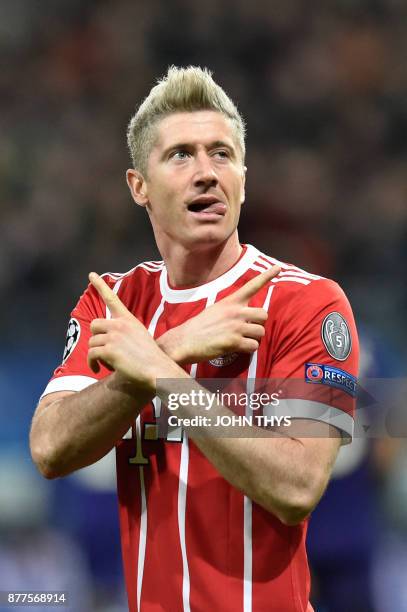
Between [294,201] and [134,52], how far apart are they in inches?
55.3

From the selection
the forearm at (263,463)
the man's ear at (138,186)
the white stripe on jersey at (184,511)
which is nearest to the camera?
the forearm at (263,463)

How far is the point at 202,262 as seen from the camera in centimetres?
229

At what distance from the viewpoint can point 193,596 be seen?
1.97 metres

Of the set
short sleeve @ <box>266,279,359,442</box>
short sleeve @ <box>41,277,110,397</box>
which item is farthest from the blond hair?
short sleeve @ <box>266,279,359,442</box>

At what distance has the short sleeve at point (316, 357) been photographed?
192 cm

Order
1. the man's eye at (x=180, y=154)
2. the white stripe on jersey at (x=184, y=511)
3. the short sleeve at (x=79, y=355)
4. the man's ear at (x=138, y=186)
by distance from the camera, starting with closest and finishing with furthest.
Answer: the white stripe on jersey at (x=184, y=511)
the short sleeve at (x=79, y=355)
the man's eye at (x=180, y=154)
the man's ear at (x=138, y=186)

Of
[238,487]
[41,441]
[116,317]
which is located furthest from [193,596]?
[116,317]

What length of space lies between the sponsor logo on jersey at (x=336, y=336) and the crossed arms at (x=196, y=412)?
0.16 meters

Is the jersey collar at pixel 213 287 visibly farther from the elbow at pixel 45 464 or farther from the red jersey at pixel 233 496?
the elbow at pixel 45 464

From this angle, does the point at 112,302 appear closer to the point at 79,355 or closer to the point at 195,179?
the point at 79,355

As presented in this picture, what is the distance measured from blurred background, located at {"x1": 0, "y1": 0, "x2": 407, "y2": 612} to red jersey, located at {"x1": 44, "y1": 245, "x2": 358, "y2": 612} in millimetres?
1495

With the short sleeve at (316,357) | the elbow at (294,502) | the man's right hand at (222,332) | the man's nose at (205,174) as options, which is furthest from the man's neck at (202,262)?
the elbow at (294,502)

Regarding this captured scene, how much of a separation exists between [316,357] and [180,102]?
87cm

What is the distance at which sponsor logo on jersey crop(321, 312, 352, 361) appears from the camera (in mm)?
1989
